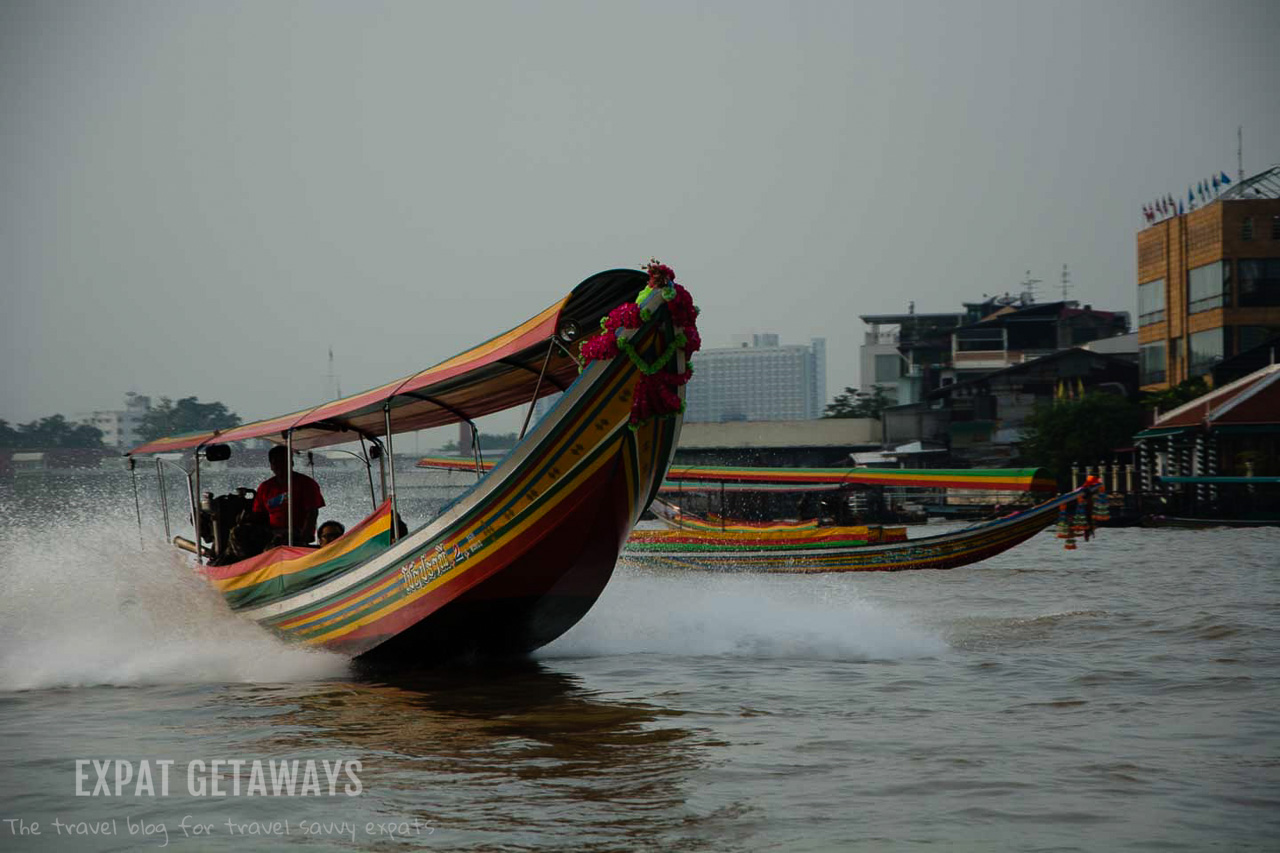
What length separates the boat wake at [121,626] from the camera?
10266 millimetres

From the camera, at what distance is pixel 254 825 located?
18.7 ft

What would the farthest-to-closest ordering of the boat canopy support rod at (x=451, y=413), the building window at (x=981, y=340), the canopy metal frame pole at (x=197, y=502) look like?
the building window at (x=981, y=340) → the canopy metal frame pole at (x=197, y=502) → the boat canopy support rod at (x=451, y=413)

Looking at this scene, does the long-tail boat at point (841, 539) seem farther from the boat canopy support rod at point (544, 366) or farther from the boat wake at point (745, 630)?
the boat canopy support rod at point (544, 366)

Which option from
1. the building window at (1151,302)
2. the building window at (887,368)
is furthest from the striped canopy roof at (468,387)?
the building window at (887,368)

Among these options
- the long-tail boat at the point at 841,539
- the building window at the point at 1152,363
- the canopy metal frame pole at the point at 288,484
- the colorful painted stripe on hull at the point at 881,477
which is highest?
the building window at the point at 1152,363

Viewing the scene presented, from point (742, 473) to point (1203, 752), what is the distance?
610 inches

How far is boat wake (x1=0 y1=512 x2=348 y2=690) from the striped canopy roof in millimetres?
1224

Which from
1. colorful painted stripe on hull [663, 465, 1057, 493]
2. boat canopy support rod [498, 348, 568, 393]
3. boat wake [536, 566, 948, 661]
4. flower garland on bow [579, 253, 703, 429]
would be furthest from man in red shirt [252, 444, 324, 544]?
colorful painted stripe on hull [663, 465, 1057, 493]

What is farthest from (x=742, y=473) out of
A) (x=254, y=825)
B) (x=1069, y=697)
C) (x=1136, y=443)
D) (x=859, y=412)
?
(x=859, y=412)

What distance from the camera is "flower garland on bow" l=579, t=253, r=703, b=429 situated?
8469 millimetres

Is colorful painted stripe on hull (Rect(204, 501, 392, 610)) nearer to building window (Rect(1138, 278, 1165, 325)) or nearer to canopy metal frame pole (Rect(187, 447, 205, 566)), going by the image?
canopy metal frame pole (Rect(187, 447, 205, 566))

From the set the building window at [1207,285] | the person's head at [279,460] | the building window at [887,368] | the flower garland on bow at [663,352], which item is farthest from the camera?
the building window at [887,368]

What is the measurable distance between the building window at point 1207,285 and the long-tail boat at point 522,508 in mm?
36285

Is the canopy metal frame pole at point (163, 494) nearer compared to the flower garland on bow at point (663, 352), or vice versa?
the flower garland on bow at point (663, 352)
